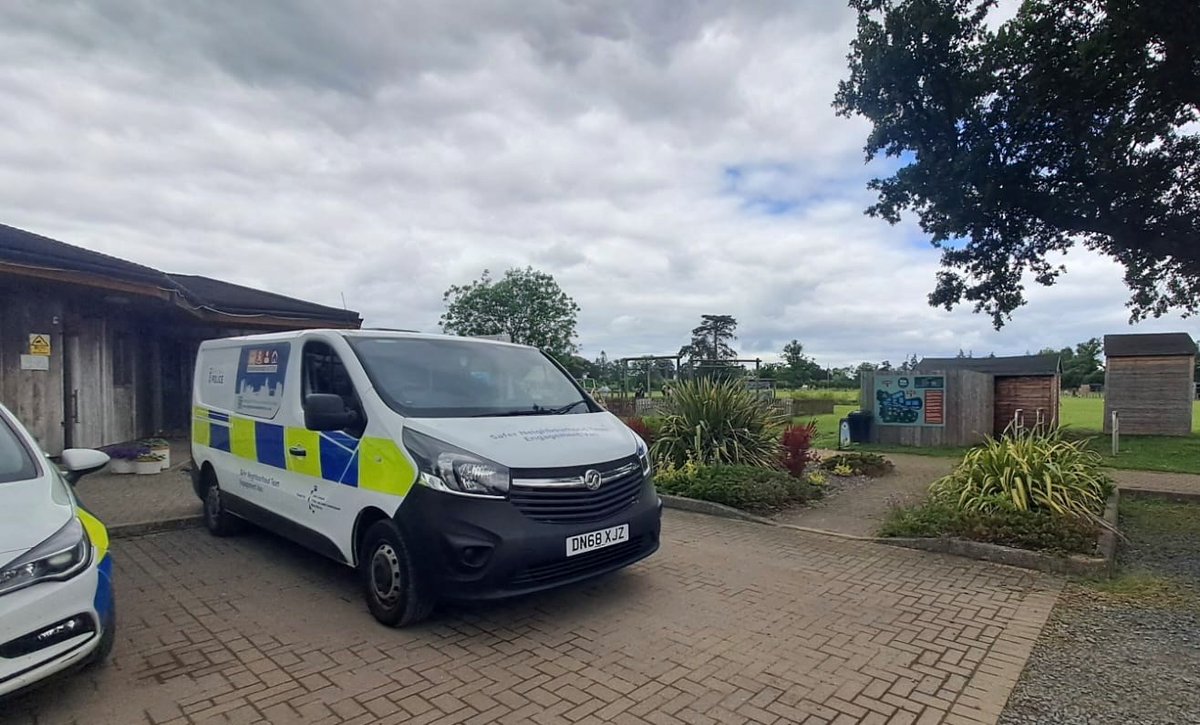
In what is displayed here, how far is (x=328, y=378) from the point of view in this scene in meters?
4.52

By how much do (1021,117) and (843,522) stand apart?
355 inches

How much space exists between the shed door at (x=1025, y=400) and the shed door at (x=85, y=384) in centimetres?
1887

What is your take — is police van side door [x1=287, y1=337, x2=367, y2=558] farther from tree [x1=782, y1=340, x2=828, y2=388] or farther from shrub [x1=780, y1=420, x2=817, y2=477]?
tree [x1=782, y1=340, x2=828, y2=388]

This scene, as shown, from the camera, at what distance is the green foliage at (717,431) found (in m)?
8.91

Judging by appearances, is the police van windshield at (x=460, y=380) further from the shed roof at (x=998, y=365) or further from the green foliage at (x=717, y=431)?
the shed roof at (x=998, y=365)

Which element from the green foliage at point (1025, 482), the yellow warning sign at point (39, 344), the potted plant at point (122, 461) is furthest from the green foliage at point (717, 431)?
the yellow warning sign at point (39, 344)

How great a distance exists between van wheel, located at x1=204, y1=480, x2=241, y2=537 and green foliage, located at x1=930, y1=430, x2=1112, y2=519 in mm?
6740

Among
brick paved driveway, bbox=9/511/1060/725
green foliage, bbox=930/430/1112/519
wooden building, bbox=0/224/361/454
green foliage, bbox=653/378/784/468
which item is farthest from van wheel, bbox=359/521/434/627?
wooden building, bbox=0/224/361/454

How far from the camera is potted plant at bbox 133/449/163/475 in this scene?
349 inches

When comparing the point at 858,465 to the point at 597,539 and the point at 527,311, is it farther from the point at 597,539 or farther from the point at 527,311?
the point at 527,311

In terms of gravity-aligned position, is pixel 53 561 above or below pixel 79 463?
below

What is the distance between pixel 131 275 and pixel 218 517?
4.74 m

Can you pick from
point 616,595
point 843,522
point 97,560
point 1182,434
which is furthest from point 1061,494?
point 1182,434

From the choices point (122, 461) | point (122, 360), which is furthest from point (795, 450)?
point (122, 360)
